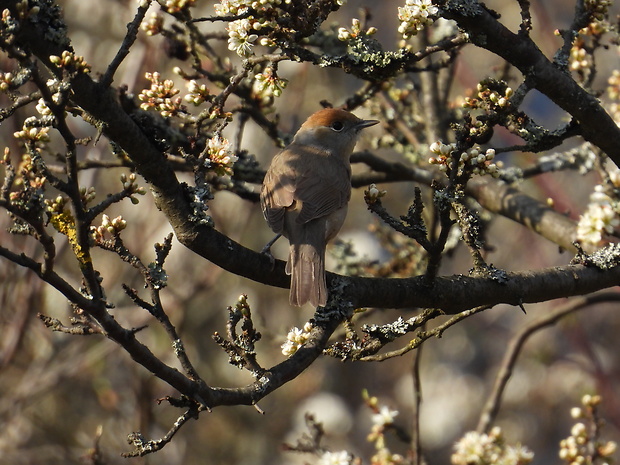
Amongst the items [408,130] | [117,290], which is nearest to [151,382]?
[117,290]

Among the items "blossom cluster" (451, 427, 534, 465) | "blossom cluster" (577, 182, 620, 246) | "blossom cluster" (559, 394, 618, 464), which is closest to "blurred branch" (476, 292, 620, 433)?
"blossom cluster" (451, 427, 534, 465)

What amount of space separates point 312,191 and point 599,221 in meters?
1.58

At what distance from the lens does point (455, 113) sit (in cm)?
518

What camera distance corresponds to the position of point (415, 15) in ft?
9.42

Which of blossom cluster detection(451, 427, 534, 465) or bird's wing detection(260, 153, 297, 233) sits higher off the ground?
bird's wing detection(260, 153, 297, 233)

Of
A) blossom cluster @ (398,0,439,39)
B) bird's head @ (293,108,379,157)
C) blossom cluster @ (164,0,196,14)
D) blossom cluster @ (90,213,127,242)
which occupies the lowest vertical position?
blossom cluster @ (90,213,127,242)

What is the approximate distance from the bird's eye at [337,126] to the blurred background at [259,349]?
0.56 meters

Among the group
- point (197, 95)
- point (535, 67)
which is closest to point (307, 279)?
point (197, 95)

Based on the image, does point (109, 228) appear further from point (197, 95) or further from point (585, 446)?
point (585, 446)

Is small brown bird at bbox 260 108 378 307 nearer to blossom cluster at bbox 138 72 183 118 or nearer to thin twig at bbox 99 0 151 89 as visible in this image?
blossom cluster at bbox 138 72 183 118

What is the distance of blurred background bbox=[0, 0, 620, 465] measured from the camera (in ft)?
21.3

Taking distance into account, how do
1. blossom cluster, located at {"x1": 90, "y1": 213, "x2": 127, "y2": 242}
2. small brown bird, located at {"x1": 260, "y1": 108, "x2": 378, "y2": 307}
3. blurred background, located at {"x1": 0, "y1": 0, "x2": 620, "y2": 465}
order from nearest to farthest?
blossom cluster, located at {"x1": 90, "y1": 213, "x2": 127, "y2": 242} → small brown bird, located at {"x1": 260, "y1": 108, "x2": 378, "y2": 307} → blurred background, located at {"x1": 0, "y1": 0, "x2": 620, "y2": 465}

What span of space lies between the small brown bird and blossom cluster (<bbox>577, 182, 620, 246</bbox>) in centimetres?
128

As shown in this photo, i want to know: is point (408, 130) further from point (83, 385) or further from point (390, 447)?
point (390, 447)
